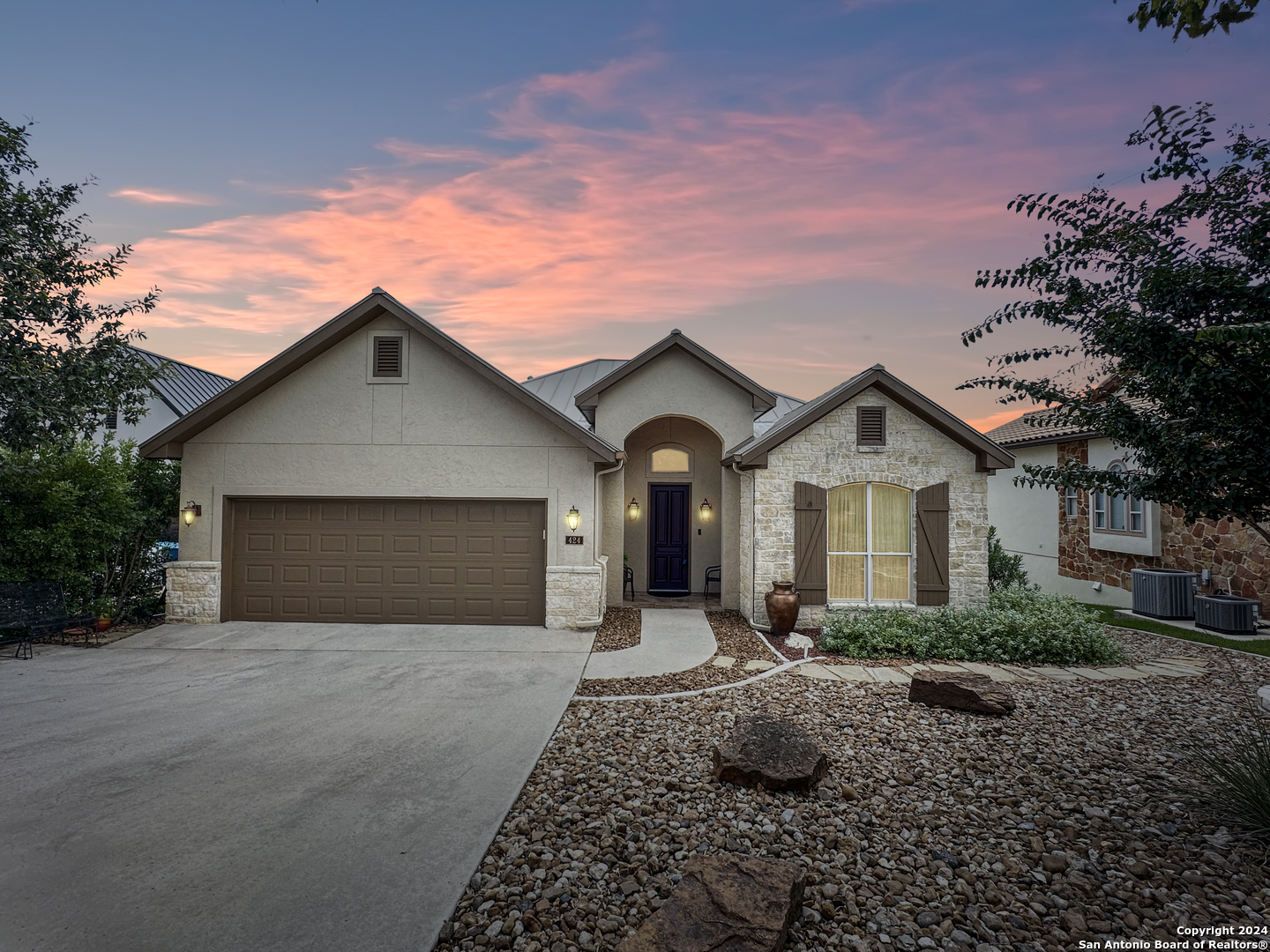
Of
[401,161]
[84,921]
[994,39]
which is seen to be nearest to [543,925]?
[84,921]

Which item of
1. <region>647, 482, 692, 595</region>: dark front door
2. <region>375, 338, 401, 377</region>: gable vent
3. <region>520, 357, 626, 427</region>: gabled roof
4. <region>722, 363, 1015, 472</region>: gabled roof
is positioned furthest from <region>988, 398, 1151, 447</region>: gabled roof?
<region>375, 338, 401, 377</region>: gable vent

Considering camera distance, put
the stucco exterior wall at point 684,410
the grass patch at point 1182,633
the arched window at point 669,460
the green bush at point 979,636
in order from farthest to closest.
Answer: the arched window at point 669,460, the stucco exterior wall at point 684,410, the grass patch at point 1182,633, the green bush at point 979,636

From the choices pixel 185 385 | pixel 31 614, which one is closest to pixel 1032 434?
pixel 31 614

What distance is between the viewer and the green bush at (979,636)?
8180mm

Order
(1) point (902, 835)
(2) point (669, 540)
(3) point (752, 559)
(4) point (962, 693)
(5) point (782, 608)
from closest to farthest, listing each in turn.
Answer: (1) point (902, 835), (4) point (962, 693), (5) point (782, 608), (3) point (752, 559), (2) point (669, 540)

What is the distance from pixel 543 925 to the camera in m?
2.93

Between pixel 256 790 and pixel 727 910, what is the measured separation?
3.60 m

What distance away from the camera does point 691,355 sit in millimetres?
12117

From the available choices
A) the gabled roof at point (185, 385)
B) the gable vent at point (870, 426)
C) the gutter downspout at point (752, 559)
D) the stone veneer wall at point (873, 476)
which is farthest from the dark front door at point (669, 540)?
the gabled roof at point (185, 385)

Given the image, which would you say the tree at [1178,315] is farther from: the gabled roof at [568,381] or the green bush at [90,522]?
the green bush at [90,522]

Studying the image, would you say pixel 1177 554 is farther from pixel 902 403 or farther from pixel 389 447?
pixel 389 447

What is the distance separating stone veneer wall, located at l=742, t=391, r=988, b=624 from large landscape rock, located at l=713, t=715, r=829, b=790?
18.1ft

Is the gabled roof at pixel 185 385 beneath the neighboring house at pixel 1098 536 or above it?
above

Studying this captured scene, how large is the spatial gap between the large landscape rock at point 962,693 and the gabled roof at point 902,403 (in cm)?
456
